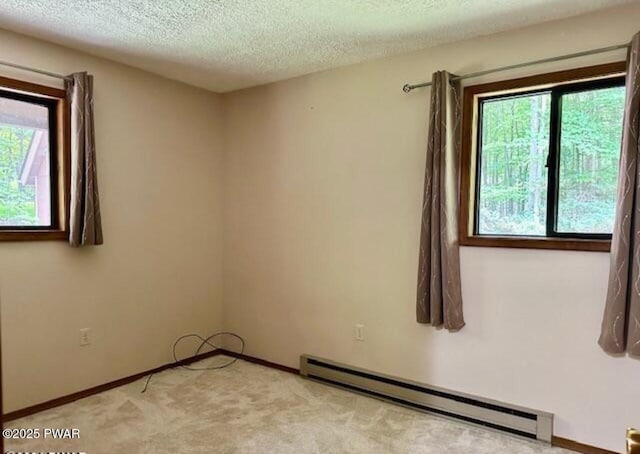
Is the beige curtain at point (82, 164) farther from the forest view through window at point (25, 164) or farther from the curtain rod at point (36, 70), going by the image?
the forest view through window at point (25, 164)

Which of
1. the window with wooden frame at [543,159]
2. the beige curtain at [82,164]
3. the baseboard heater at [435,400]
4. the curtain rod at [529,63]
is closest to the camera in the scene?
the curtain rod at [529,63]

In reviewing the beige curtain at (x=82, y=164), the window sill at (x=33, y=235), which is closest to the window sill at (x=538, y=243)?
the beige curtain at (x=82, y=164)

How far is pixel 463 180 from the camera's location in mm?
2719

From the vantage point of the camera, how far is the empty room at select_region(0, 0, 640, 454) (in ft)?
7.78

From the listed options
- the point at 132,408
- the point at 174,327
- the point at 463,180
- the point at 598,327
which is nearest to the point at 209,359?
the point at 174,327

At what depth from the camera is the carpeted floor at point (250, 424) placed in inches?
94.0

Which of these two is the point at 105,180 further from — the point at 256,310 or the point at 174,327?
the point at 256,310

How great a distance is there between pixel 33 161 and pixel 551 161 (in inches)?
123

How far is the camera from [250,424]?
264 centimetres

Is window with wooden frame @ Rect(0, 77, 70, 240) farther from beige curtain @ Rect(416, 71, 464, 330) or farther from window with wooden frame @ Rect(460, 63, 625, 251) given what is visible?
window with wooden frame @ Rect(460, 63, 625, 251)

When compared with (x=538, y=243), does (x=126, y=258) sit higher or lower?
lower

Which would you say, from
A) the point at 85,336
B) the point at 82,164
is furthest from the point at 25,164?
the point at 85,336

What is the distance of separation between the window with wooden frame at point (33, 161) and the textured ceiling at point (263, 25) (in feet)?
1.25

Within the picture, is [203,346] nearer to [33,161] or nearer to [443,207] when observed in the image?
[33,161]
